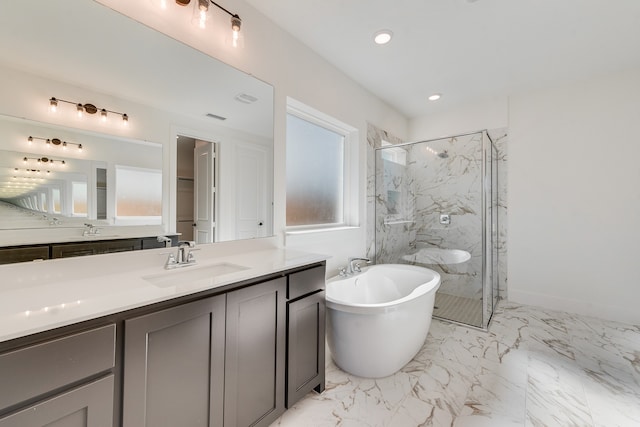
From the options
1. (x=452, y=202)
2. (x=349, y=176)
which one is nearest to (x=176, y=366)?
(x=349, y=176)

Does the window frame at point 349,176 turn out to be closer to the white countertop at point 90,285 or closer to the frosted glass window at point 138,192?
the white countertop at point 90,285

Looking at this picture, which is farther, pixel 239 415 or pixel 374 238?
pixel 374 238

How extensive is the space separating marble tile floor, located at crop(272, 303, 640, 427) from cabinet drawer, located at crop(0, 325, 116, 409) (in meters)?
1.08

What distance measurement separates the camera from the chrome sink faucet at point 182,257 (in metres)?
1.43

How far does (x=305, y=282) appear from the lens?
5.16 feet

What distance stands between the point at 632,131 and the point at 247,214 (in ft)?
12.5

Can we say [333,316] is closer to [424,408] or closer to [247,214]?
[424,408]

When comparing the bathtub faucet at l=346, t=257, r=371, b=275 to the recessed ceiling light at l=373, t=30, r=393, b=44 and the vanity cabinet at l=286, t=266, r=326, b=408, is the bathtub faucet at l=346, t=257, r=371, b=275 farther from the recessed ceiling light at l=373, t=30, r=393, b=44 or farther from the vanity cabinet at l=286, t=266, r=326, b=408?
the recessed ceiling light at l=373, t=30, r=393, b=44

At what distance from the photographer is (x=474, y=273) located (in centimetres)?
290

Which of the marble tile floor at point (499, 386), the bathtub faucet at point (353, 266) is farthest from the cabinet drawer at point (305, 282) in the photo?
the bathtub faucet at point (353, 266)

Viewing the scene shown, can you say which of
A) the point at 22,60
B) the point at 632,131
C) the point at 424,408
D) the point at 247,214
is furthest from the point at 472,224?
the point at 22,60

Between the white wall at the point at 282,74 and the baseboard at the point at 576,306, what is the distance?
210cm

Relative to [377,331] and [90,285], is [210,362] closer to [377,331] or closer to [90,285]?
[90,285]

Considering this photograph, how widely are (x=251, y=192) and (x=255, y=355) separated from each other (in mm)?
1039
